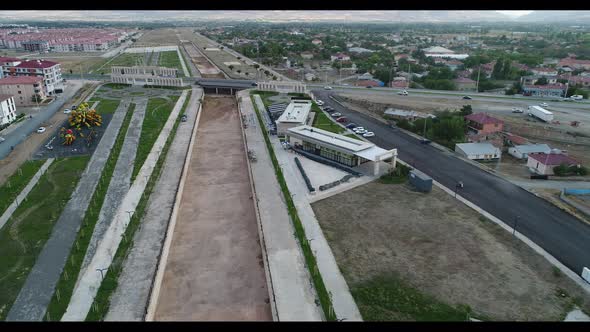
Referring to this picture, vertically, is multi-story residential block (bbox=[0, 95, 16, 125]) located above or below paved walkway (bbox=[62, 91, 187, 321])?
above

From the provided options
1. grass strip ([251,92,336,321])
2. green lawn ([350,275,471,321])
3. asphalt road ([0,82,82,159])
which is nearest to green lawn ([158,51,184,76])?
asphalt road ([0,82,82,159])

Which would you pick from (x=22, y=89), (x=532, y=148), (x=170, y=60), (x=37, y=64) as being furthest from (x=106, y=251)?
(x=170, y=60)

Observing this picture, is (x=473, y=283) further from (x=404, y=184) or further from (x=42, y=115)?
(x=42, y=115)

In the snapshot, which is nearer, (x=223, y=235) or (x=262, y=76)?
(x=223, y=235)

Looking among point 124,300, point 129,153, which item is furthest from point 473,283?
point 129,153

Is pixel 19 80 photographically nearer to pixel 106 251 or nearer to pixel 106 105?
pixel 106 105

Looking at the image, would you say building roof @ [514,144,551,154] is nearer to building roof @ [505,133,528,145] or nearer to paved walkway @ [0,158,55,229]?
building roof @ [505,133,528,145]
